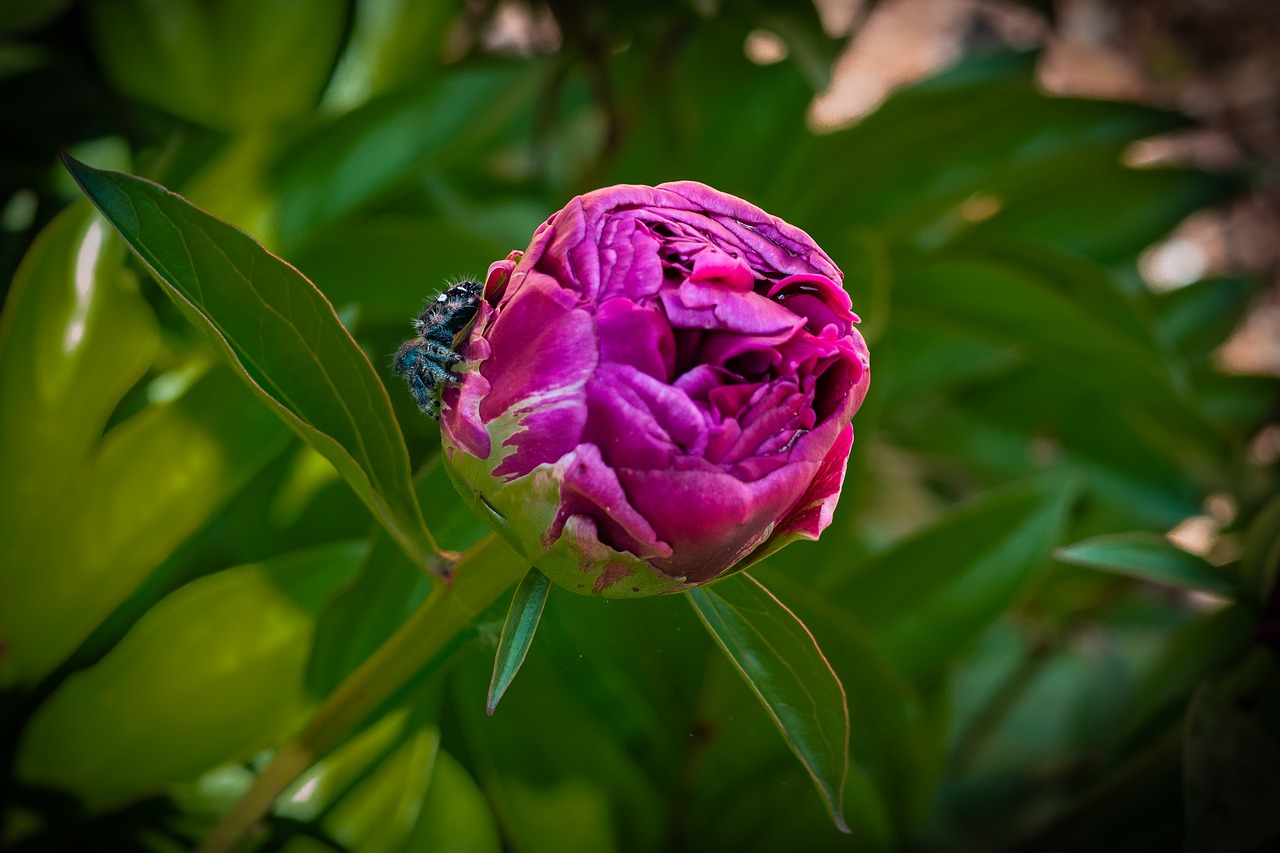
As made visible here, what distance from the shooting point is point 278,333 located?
0.26 m

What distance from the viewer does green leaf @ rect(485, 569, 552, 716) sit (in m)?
0.24

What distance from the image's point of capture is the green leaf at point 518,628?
0.24 metres

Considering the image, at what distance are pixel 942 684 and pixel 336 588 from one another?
377 millimetres

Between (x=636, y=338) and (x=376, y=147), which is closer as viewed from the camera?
(x=636, y=338)

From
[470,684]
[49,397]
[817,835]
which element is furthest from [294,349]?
[817,835]

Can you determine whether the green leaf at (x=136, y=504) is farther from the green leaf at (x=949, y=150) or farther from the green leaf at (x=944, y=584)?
the green leaf at (x=949, y=150)

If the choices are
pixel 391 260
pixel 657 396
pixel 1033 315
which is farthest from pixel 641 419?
pixel 1033 315

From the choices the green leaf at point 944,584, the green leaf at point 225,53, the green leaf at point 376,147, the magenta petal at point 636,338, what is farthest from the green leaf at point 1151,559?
the green leaf at point 225,53

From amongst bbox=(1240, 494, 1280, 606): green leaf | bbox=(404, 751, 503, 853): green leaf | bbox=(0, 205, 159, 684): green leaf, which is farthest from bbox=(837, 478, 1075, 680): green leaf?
bbox=(0, 205, 159, 684): green leaf

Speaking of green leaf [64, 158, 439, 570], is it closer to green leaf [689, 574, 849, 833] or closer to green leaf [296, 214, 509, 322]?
green leaf [689, 574, 849, 833]

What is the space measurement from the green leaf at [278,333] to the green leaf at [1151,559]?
256 millimetres

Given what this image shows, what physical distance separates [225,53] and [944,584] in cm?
56

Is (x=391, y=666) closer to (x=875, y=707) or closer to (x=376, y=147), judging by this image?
(x=875, y=707)

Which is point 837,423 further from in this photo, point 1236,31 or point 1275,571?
point 1236,31
